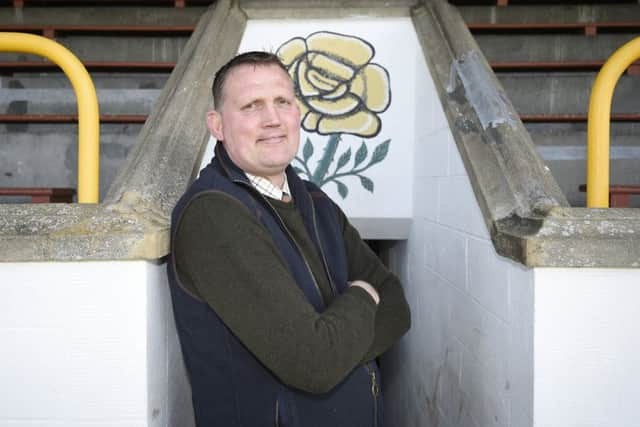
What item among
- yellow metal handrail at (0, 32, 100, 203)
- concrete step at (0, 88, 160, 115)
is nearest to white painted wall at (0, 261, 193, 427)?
yellow metal handrail at (0, 32, 100, 203)

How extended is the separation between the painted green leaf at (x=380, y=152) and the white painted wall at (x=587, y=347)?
1392 mm

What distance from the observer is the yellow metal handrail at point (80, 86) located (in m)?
1.29

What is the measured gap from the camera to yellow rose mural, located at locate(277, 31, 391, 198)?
2449 mm

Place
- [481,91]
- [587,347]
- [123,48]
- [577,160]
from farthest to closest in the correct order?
[123,48] < [577,160] < [481,91] < [587,347]

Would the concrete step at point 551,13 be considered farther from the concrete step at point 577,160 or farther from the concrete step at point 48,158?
the concrete step at point 48,158

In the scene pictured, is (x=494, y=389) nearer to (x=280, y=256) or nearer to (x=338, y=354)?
(x=338, y=354)

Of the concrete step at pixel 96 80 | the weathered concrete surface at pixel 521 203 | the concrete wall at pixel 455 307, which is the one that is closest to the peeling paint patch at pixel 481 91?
the weathered concrete surface at pixel 521 203

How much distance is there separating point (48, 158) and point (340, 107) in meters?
1.62

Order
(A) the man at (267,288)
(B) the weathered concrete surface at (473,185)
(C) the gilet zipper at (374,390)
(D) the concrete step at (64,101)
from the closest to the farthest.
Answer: (A) the man at (267,288) → (B) the weathered concrete surface at (473,185) → (C) the gilet zipper at (374,390) → (D) the concrete step at (64,101)

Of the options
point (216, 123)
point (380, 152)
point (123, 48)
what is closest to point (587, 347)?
point (216, 123)

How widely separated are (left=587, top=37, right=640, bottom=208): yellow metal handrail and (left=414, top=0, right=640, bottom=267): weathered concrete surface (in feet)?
0.33

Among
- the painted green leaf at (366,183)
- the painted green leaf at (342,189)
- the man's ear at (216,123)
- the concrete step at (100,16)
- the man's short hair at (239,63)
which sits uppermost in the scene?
the concrete step at (100,16)

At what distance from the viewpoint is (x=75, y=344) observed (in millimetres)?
1161

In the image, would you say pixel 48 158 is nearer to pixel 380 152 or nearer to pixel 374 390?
pixel 380 152
